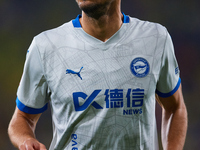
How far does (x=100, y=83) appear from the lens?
1.46 meters

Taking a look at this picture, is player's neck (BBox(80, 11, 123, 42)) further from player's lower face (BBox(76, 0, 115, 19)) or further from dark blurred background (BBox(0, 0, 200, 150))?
dark blurred background (BBox(0, 0, 200, 150))

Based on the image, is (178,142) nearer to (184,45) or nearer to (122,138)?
(122,138)

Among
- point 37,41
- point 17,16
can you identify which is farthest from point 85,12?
point 17,16

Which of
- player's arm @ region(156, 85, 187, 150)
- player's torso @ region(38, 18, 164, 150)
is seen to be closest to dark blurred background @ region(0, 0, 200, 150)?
player's arm @ region(156, 85, 187, 150)

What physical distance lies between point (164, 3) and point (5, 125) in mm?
2278

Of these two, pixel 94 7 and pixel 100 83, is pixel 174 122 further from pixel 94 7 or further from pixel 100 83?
pixel 94 7

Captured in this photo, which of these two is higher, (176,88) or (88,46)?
(88,46)

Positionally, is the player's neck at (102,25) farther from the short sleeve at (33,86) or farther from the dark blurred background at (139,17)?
the dark blurred background at (139,17)

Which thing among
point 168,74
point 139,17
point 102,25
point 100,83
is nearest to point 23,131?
A: point 100,83

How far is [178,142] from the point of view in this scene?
1.56m

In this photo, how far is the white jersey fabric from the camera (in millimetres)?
1446

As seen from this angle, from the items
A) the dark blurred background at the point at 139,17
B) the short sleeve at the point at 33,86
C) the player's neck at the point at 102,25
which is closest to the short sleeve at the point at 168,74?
the player's neck at the point at 102,25

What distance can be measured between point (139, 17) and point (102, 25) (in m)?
2.87

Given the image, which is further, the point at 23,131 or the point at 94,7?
the point at 23,131
